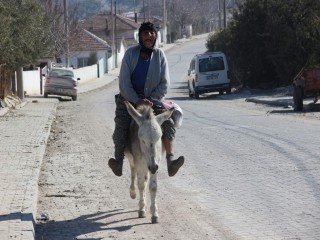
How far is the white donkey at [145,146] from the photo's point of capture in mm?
8781

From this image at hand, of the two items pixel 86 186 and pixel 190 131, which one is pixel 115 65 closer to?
pixel 190 131

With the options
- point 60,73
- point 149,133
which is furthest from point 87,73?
point 149,133

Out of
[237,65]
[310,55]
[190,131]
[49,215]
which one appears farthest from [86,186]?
[237,65]

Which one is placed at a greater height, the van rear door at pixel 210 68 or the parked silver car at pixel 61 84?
the van rear door at pixel 210 68

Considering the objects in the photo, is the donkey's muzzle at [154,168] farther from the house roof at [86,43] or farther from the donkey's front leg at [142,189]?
the house roof at [86,43]

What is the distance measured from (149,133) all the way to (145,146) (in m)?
0.16

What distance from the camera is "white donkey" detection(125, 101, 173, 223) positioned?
8.78 m

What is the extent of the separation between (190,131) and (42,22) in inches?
870

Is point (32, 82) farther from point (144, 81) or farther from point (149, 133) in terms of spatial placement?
point (149, 133)

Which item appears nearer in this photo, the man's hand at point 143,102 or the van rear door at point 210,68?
the man's hand at point 143,102

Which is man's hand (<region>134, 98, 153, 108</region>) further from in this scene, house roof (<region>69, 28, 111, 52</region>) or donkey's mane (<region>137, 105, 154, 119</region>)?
house roof (<region>69, 28, 111, 52</region>)

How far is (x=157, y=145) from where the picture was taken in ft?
29.1

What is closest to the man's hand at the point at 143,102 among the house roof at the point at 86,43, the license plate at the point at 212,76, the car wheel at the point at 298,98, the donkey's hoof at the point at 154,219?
the donkey's hoof at the point at 154,219

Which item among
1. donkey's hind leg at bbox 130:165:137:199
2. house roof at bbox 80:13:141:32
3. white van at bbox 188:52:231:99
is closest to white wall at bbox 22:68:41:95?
white van at bbox 188:52:231:99
